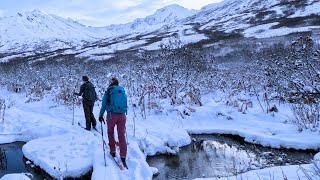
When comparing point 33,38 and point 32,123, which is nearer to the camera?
point 32,123

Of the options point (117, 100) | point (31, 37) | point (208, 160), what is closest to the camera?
point (117, 100)

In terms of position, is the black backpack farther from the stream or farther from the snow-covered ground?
the stream

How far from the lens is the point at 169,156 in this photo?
31.1 feet

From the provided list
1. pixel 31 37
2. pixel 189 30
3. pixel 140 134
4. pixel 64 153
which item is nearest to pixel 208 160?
pixel 140 134

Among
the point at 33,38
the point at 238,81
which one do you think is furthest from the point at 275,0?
the point at 33,38

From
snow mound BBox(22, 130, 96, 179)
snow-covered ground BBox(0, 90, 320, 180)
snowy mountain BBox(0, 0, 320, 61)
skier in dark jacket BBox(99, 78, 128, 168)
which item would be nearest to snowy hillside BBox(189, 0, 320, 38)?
snowy mountain BBox(0, 0, 320, 61)

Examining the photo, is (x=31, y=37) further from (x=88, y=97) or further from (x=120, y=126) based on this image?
(x=120, y=126)

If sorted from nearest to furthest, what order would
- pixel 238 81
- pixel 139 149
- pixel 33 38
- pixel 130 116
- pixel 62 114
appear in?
pixel 139 149, pixel 130 116, pixel 62 114, pixel 238 81, pixel 33 38

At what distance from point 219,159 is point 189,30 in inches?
2273

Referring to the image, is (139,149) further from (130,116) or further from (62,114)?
(62,114)

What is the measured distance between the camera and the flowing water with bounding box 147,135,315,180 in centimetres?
811

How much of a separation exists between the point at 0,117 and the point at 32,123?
54.6 inches

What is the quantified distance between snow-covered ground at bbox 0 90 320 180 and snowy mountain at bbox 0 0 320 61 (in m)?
24.7

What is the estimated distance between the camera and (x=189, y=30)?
6538 centimetres
